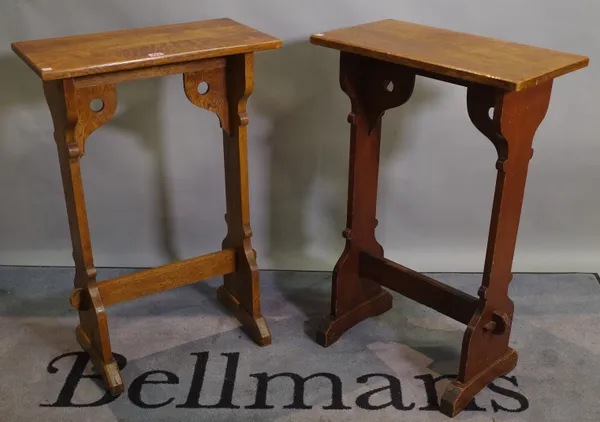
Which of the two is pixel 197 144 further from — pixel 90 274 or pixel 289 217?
pixel 90 274

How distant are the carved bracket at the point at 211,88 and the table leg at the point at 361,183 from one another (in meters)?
0.36

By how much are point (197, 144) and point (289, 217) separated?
1.51 ft

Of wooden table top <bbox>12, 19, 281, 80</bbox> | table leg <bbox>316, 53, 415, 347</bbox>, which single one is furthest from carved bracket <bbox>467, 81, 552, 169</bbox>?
wooden table top <bbox>12, 19, 281, 80</bbox>

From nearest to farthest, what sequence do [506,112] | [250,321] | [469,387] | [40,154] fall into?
[506,112], [469,387], [250,321], [40,154]

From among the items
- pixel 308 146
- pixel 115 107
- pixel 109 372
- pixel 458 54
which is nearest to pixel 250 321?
pixel 109 372

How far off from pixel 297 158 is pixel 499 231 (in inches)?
38.7

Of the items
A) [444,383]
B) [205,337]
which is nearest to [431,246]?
[444,383]

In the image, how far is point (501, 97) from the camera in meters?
1.75

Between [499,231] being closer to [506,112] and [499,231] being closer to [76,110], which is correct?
[506,112]

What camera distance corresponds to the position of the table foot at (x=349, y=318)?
239cm

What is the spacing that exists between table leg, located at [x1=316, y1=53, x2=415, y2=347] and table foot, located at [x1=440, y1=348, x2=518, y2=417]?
1.51 feet

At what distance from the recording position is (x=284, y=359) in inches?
92.2

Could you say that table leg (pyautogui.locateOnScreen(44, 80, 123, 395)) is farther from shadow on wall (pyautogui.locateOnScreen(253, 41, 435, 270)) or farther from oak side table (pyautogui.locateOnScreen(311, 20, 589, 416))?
shadow on wall (pyautogui.locateOnScreen(253, 41, 435, 270))

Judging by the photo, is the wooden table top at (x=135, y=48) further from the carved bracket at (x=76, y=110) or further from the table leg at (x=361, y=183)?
the table leg at (x=361, y=183)
